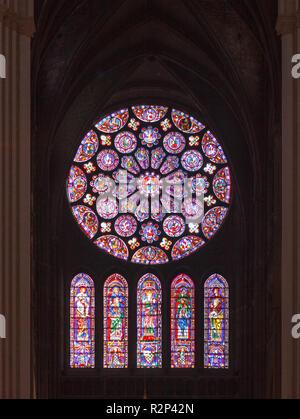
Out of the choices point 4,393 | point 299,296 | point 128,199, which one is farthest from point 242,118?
point 4,393

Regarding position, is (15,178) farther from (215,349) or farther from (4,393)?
(215,349)

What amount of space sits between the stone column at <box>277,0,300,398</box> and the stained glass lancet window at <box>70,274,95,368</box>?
14.4 m

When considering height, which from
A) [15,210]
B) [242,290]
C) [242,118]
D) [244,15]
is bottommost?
[242,290]

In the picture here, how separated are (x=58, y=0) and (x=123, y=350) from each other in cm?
1076

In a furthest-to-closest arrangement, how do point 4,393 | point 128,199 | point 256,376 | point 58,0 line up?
point 128,199, point 256,376, point 58,0, point 4,393

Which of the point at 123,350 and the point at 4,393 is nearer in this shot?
the point at 4,393

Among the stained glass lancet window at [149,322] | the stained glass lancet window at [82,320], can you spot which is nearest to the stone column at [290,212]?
the stained glass lancet window at [149,322]

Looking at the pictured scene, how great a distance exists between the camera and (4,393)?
14672 mm

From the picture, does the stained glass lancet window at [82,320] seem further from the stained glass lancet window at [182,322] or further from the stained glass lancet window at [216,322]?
the stained glass lancet window at [216,322]

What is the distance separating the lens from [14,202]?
15.0 m

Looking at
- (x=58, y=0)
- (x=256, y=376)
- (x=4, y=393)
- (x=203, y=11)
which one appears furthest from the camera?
(x=256, y=376)

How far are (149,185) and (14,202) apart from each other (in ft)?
50.5

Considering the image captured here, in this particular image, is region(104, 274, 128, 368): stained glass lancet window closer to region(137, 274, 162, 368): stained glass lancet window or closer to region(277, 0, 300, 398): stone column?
region(137, 274, 162, 368): stained glass lancet window

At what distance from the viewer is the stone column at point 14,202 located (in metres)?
14.8
